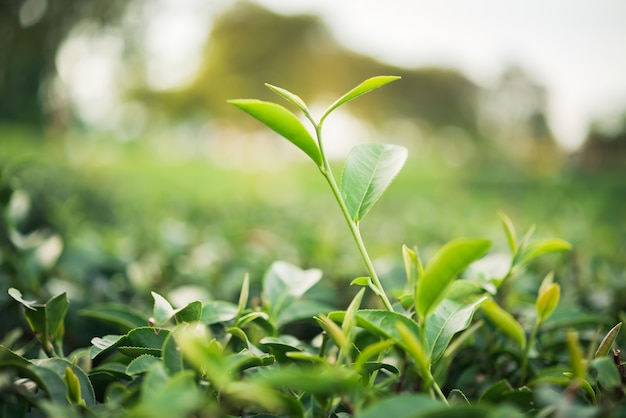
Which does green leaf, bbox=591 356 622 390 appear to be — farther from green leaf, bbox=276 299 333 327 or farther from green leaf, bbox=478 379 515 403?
green leaf, bbox=276 299 333 327

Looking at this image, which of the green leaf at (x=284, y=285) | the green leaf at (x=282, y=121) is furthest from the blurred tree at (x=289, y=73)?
the green leaf at (x=282, y=121)

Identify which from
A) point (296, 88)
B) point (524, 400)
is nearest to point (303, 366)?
point (524, 400)

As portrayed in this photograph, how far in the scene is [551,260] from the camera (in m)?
1.69

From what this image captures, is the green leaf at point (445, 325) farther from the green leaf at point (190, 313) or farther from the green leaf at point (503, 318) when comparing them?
the green leaf at point (190, 313)

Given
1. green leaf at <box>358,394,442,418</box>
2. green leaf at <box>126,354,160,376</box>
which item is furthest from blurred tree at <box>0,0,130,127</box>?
green leaf at <box>358,394,442,418</box>

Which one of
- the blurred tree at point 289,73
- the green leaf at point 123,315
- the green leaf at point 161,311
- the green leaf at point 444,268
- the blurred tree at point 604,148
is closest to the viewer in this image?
the green leaf at point 444,268

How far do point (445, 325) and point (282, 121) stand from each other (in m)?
0.33

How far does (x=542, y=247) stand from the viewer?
28.7 inches

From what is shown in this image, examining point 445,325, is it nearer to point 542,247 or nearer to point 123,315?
point 542,247

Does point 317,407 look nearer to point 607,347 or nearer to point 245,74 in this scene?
point 607,347

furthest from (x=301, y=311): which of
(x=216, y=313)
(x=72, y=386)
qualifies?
(x=72, y=386)

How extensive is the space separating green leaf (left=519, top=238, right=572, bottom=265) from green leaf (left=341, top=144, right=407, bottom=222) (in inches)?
9.9

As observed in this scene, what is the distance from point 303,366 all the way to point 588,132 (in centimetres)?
801

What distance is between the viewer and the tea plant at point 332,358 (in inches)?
17.4
